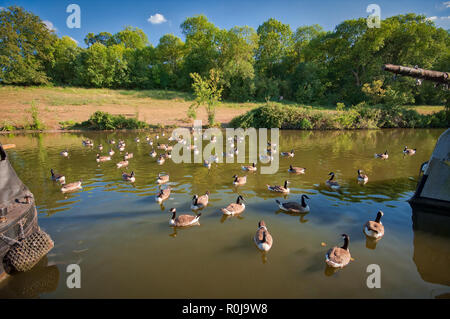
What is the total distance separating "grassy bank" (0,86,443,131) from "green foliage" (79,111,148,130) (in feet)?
0.54

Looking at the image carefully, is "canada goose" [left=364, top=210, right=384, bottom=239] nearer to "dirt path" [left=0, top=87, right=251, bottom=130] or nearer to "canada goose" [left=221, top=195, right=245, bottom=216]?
"canada goose" [left=221, top=195, right=245, bottom=216]

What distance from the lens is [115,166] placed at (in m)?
17.3

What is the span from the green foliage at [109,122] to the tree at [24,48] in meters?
35.5

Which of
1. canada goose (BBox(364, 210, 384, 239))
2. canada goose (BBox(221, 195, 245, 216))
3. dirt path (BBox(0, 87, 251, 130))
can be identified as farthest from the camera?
dirt path (BBox(0, 87, 251, 130))

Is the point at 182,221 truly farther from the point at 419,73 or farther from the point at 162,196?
the point at 419,73

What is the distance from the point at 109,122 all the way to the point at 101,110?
9054mm

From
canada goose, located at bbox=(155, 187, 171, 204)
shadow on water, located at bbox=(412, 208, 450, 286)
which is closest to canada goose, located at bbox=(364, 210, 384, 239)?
shadow on water, located at bbox=(412, 208, 450, 286)

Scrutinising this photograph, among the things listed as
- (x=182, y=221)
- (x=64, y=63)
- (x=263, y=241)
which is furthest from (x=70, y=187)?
(x=64, y=63)

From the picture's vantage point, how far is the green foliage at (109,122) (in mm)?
36844

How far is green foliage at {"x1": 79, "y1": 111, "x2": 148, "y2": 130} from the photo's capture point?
36844 millimetres
